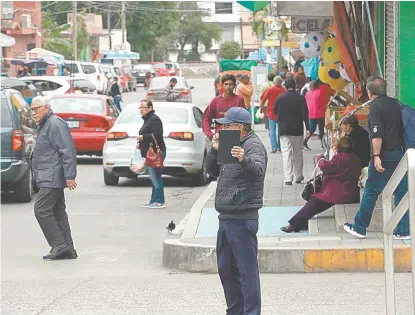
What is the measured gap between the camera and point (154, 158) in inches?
580

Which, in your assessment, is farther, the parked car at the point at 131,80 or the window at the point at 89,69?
the parked car at the point at 131,80

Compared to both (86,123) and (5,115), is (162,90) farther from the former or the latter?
(5,115)

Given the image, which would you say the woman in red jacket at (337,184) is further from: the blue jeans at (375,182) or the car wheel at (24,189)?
the car wheel at (24,189)

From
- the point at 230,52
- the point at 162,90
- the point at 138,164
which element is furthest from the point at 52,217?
the point at 230,52

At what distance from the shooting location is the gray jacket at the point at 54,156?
432 inches

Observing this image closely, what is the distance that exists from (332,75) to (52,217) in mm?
6825

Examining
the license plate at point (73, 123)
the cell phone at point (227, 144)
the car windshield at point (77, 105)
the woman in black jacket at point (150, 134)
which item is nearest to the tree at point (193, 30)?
the car windshield at point (77, 105)

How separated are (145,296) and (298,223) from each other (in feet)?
10.1

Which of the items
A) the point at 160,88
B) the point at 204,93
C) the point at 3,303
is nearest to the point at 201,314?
the point at 3,303

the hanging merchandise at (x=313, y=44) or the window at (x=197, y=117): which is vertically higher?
the hanging merchandise at (x=313, y=44)

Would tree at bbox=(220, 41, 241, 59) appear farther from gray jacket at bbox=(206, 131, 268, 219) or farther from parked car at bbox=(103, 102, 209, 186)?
gray jacket at bbox=(206, 131, 268, 219)

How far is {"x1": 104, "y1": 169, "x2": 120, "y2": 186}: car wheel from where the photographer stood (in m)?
18.1

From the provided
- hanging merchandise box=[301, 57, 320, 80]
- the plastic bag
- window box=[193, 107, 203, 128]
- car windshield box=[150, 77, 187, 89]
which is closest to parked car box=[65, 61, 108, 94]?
car windshield box=[150, 77, 187, 89]

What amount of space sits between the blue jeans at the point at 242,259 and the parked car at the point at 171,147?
9914 mm
